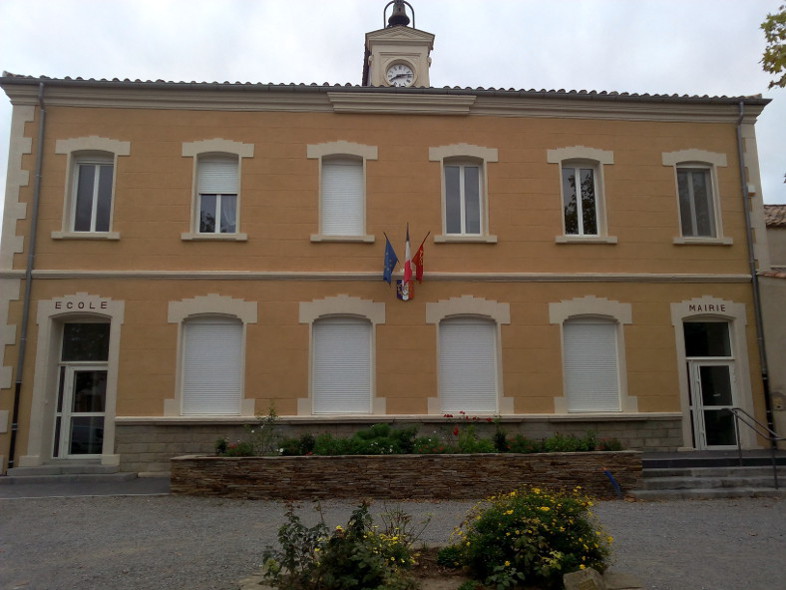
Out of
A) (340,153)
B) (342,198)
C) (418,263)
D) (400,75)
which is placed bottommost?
(418,263)

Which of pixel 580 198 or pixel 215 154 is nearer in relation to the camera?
pixel 215 154

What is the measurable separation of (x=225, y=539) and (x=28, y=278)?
7811mm

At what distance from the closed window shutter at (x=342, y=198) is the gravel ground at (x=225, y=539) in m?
5.90

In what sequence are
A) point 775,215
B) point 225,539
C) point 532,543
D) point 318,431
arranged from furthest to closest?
point 775,215 < point 318,431 < point 225,539 < point 532,543

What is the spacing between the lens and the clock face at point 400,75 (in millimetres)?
16109

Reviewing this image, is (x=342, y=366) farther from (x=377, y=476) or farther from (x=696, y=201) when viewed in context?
(x=696, y=201)

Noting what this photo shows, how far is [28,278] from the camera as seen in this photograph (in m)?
12.5

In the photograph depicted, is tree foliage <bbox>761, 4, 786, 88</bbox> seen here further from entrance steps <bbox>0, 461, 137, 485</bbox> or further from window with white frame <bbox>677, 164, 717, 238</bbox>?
entrance steps <bbox>0, 461, 137, 485</bbox>

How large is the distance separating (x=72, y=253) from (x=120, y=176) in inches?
72.2

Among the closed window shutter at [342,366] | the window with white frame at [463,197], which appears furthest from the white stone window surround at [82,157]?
the window with white frame at [463,197]

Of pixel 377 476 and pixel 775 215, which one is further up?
pixel 775 215

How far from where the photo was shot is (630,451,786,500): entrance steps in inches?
408

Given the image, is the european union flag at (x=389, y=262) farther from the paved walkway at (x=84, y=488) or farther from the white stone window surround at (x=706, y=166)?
the white stone window surround at (x=706, y=166)

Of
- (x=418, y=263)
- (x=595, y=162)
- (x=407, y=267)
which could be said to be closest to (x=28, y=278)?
(x=407, y=267)
